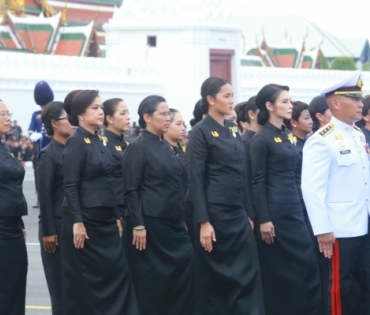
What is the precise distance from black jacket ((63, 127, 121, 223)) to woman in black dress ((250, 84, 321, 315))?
1.27 meters

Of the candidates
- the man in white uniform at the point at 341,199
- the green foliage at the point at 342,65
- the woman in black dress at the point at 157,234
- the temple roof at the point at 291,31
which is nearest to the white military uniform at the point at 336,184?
the man in white uniform at the point at 341,199

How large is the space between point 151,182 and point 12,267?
125 cm

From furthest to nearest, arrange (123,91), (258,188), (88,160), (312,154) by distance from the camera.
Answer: (123,91) < (258,188) < (88,160) < (312,154)

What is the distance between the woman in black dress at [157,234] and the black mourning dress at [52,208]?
0.55 meters

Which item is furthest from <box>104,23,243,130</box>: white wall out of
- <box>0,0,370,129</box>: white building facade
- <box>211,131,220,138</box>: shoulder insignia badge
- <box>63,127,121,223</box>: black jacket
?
<box>63,127,121,223</box>: black jacket

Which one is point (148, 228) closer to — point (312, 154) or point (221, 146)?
point (221, 146)

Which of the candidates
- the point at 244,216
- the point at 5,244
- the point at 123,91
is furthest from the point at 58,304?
the point at 123,91

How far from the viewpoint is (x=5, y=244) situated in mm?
7930

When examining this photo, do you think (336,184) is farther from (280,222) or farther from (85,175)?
(85,175)

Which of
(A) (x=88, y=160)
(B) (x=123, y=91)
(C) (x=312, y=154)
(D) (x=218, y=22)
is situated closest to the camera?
(C) (x=312, y=154)

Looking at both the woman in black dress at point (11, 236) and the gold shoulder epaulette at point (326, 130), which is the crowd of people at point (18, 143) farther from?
the gold shoulder epaulette at point (326, 130)

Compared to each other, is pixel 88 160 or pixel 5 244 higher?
pixel 88 160

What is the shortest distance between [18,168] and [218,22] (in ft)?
94.1

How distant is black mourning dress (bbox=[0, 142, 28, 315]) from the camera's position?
26.0 feet
